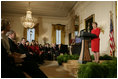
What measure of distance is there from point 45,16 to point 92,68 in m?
9.22

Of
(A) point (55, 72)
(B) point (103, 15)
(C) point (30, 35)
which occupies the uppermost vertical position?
(B) point (103, 15)

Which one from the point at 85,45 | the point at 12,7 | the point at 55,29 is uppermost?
the point at 12,7

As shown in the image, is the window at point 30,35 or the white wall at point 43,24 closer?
the white wall at point 43,24

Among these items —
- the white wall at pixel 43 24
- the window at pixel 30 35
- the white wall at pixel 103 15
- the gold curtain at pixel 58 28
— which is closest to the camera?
the white wall at pixel 103 15

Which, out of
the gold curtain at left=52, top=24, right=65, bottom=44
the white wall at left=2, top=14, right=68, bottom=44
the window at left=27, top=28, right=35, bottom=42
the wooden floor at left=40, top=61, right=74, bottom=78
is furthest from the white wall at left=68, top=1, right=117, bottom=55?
the window at left=27, top=28, right=35, bottom=42

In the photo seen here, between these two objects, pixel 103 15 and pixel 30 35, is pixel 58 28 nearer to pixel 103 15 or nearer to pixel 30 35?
pixel 30 35

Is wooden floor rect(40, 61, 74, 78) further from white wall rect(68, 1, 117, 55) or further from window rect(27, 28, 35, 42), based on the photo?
window rect(27, 28, 35, 42)

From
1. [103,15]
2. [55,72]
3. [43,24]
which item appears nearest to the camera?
[55,72]

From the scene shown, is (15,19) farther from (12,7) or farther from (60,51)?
(60,51)

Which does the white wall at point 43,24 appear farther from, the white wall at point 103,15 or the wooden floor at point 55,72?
the wooden floor at point 55,72

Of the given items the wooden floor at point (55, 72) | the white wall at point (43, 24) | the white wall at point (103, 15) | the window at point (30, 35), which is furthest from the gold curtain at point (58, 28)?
the wooden floor at point (55, 72)

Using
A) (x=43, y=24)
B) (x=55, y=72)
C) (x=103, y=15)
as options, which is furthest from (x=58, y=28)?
(x=55, y=72)

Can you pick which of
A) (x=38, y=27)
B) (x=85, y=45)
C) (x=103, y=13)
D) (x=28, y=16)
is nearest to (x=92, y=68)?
(x=85, y=45)

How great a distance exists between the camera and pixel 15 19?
34.4 ft
